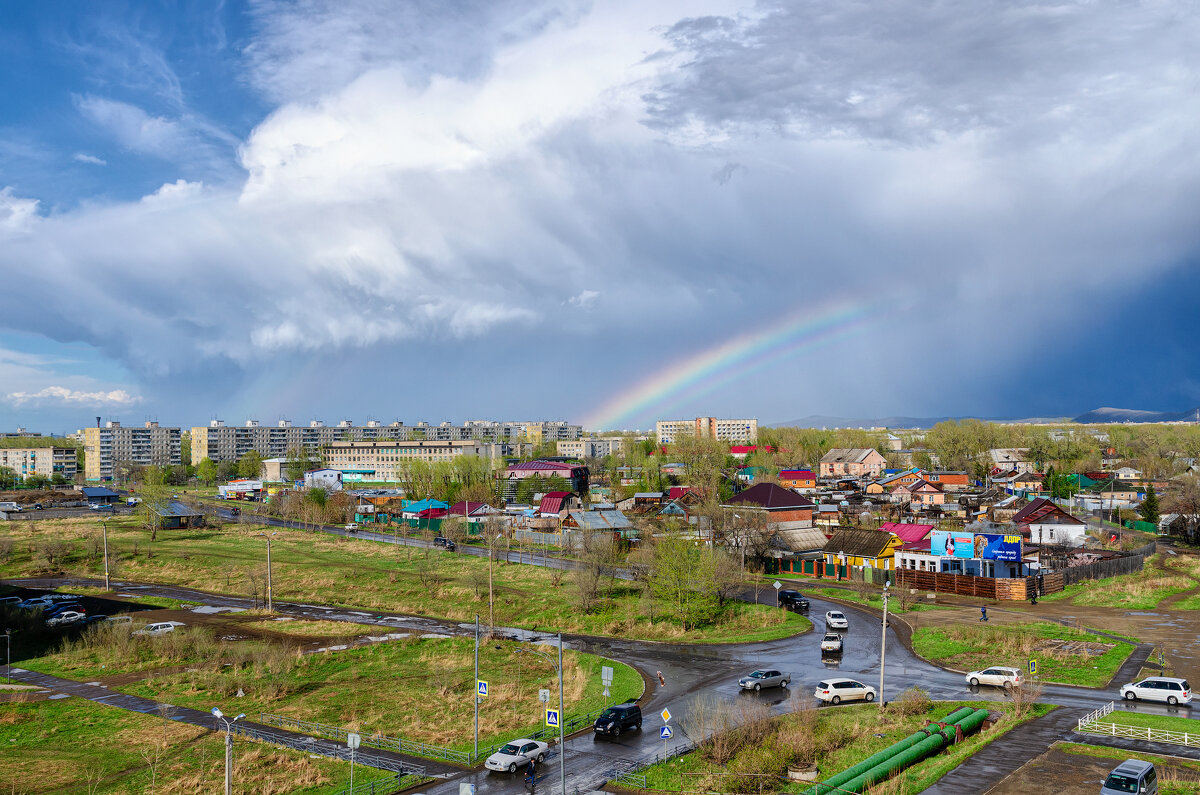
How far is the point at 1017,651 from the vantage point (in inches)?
1790

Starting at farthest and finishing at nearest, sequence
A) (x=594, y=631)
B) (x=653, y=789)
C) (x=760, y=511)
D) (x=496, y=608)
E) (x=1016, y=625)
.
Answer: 1. (x=760, y=511)
2. (x=496, y=608)
3. (x=594, y=631)
4. (x=1016, y=625)
5. (x=653, y=789)

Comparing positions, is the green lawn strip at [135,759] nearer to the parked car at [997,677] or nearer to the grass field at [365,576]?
the grass field at [365,576]

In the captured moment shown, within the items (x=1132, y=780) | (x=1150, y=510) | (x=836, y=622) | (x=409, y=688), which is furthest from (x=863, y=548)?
(x=1150, y=510)

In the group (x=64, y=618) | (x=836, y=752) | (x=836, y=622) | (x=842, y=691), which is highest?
(x=842, y=691)

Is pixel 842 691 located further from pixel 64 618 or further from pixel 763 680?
pixel 64 618

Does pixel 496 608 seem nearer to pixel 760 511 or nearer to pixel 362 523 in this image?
pixel 760 511

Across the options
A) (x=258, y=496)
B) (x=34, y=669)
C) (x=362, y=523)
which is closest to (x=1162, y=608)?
(x=34, y=669)

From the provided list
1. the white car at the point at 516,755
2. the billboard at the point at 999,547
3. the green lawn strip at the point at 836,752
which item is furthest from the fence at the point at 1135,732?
the billboard at the point at 999,547

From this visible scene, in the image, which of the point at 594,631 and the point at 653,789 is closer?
the point at 653,789

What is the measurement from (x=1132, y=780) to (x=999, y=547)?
48.5 m

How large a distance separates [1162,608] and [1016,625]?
1529 cm

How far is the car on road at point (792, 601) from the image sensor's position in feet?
202

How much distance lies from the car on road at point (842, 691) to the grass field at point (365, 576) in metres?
15.7

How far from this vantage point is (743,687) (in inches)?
1559
